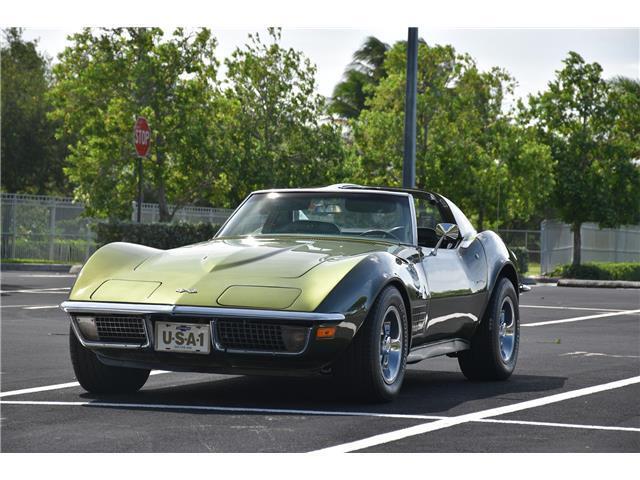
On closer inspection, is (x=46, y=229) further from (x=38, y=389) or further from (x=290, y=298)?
(x=290, y=298)

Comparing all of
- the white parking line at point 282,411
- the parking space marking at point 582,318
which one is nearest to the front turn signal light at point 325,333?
the white parking line at point 282,411

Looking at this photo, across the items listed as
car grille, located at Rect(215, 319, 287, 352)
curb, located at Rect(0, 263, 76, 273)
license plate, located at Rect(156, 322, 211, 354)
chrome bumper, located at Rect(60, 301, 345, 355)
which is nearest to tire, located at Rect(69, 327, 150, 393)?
chrome bumper, located at Rect(60, 301, 345, 355)

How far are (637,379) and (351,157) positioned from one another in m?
31.1

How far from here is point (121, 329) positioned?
7.83 metres

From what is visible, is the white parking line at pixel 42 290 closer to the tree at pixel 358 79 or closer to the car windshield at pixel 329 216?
the car windshield at pixel 329 216

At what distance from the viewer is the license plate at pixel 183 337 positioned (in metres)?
7.59

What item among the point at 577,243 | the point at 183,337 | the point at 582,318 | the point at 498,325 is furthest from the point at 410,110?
the point at 577,243

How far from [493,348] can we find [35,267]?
2599cm

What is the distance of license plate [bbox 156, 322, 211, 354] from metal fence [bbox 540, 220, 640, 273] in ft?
120

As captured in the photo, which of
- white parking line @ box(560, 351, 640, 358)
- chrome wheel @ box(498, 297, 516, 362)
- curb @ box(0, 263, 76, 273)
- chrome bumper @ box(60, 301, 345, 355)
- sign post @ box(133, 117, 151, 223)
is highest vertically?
sign post @ box(133, 117, 151, 223)

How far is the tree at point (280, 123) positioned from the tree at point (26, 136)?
518 inches

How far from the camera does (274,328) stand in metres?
7.54

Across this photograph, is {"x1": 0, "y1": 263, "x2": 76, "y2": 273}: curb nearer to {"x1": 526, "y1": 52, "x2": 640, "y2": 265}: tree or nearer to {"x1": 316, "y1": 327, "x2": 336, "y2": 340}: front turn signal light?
{"x1": 526, "y1": 52, "x2": 640, "y2": 265}: tree

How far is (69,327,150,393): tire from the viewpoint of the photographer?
27.1 ft
